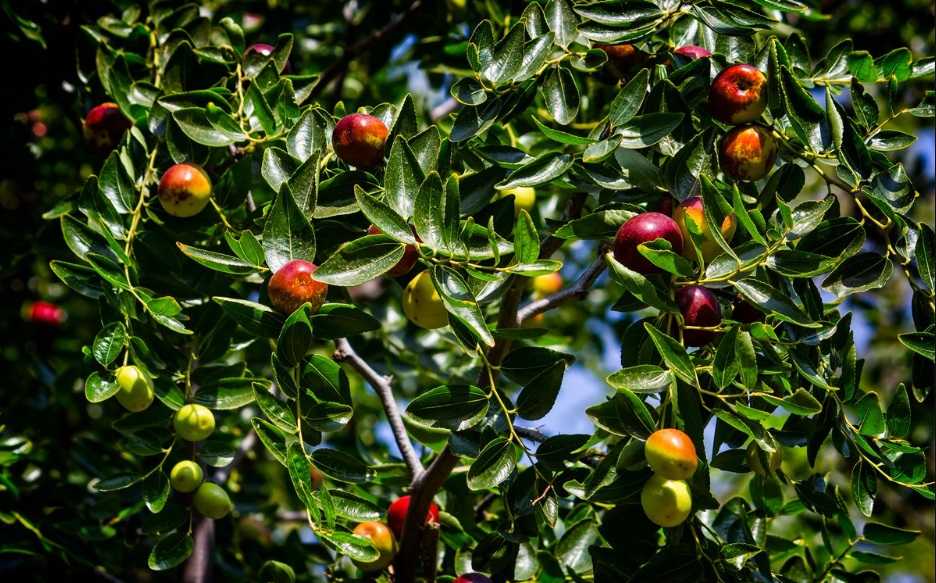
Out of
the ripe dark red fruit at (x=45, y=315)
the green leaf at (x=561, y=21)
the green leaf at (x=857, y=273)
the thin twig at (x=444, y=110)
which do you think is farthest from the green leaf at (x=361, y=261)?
the ripe dark red fruit at (x=45, y=315)

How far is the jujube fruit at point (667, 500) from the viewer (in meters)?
1.54

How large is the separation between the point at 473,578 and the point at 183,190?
0.96 meters

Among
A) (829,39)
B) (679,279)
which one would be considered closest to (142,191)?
(679,279)

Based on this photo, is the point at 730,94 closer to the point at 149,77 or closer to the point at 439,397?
the point at 439,397

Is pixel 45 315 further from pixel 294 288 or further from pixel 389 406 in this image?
pixel 294 288

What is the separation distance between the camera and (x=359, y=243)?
61.1 inches

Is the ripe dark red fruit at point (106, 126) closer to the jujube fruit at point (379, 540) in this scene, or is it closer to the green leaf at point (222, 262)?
the green leaf at point (222, 262)

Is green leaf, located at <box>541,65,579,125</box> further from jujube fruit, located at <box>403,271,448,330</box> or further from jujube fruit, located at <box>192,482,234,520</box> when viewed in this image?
jujube fruit, located at <box>192,482,234,520</box>

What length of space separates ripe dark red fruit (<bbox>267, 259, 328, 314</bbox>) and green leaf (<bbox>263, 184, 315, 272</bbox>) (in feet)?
0.12

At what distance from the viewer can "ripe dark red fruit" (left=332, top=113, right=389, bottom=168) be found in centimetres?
175

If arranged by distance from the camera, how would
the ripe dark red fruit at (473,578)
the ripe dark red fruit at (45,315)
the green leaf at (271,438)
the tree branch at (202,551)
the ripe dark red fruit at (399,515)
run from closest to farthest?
the green leaf at (271,438) → the ripe dark red fruit at (473,578) → the ripe dark red fruit at (399,515) → the tree branch at (202,551) → the ripe dark red fruit at (45,315)

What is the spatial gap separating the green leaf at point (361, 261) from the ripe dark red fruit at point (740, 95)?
2.11 ft

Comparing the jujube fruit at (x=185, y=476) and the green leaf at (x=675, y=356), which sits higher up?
the green leaf at (x=675, y=356)

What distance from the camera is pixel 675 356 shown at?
1.49m
